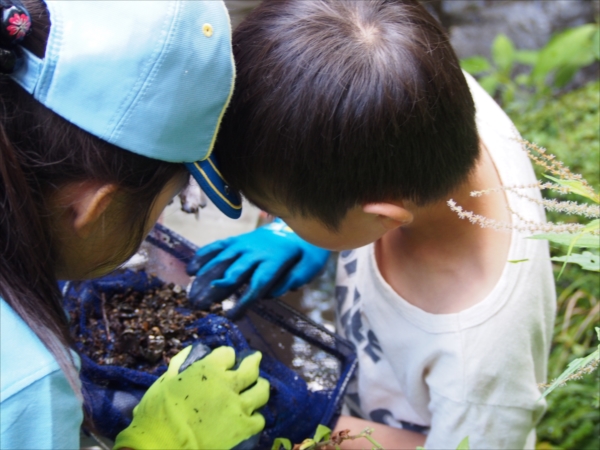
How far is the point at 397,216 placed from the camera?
1085 millimetres

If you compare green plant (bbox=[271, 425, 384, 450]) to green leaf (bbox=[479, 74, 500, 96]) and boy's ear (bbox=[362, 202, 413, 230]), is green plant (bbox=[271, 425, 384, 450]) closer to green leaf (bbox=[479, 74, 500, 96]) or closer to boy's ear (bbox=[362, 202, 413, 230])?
boy's ear (bbox=[362, 202, 413, 230])

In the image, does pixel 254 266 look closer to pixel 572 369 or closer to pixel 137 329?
pixel 137 329

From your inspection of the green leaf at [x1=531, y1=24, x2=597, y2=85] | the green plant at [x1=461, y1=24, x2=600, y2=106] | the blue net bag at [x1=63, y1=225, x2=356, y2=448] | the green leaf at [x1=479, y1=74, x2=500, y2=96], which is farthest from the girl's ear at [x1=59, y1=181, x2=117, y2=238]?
the green leaf at [x1=531, y1=24, x2=597, y2=85]

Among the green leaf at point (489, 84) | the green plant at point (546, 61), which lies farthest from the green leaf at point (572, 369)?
the green leaf at point (489, 84)

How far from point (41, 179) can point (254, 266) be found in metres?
0.77

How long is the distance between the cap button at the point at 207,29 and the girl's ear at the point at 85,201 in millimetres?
265

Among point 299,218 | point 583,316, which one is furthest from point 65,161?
point 583,316

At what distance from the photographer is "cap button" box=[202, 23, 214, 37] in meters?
0.85

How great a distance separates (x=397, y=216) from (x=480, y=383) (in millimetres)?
384

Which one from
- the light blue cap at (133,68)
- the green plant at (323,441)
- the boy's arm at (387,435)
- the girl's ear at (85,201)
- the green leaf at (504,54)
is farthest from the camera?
the green leaf at (504,54)

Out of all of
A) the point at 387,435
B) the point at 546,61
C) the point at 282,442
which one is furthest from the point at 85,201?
the point at 546,61

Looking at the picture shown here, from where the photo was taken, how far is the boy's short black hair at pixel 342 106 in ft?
3.23

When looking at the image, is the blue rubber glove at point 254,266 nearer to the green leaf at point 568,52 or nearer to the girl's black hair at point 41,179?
the girl's black hair at point 41,179

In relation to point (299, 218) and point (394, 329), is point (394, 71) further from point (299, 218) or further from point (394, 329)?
point (394, 329)
